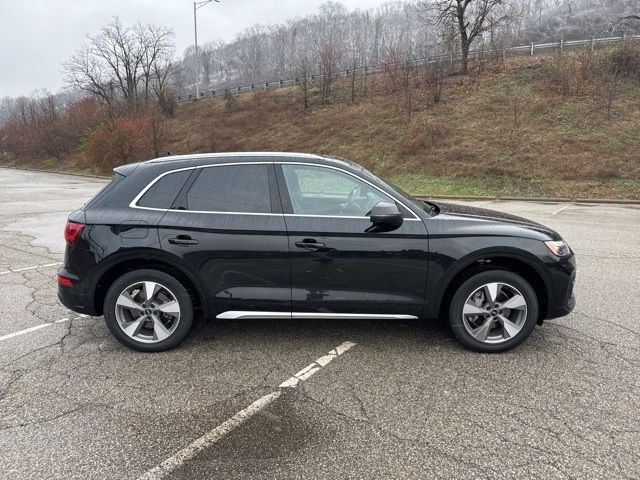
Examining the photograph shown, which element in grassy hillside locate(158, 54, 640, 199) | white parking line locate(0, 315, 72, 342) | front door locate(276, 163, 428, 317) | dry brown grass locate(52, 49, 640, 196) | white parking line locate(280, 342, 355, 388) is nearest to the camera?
white parking line locate(280, 342, 355, 388)

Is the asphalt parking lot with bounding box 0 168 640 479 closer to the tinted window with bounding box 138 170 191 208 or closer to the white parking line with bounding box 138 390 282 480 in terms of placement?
the white parking line with bounding box 138 390 282 480

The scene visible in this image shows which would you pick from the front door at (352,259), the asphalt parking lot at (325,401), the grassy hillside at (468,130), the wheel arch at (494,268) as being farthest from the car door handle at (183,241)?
the grassy hillside at (468,130)

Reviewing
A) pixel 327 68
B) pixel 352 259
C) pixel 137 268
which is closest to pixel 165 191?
pixel 137 268

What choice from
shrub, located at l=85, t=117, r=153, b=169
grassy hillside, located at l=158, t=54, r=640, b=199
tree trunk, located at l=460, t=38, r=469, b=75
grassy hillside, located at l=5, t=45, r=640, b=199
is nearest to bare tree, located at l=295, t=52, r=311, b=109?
grassy hillside, located at l=5, t=45, r=640, b=199

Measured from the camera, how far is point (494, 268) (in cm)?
373

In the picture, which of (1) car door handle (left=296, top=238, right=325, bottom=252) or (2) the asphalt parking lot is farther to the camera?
(1) car door handle (left=296, top=238, right=325, bottom=252)

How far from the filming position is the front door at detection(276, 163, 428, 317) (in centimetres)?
358

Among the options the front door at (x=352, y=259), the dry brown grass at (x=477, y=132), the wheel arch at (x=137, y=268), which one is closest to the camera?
the front door at (x=352, y=259)

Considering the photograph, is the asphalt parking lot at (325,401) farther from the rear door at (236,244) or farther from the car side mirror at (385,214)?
the car side mirror at (385,214)

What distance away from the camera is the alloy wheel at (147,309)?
3.73m

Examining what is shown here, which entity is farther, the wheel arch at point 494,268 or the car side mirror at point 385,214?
the wheel arch at point 494,268

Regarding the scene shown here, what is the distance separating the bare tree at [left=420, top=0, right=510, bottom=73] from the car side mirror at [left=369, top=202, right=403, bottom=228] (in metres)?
31.0

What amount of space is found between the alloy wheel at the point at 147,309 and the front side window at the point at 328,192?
1367mm

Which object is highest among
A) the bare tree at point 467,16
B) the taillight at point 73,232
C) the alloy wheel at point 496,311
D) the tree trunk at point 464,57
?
the bare tree at point 467,16
